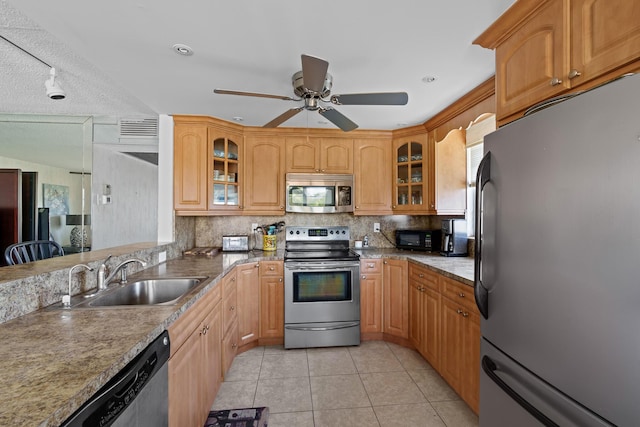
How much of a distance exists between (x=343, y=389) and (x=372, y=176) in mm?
2210

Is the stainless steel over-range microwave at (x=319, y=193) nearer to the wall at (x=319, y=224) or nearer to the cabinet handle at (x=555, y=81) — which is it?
the wall at (x=319, y=224)

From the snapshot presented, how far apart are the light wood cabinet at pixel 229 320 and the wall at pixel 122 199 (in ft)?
5.10

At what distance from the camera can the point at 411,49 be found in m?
1.70

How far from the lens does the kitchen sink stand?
69.1 inches

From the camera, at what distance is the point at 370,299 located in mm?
2943

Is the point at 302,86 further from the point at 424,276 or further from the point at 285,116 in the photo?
the point at 424,276

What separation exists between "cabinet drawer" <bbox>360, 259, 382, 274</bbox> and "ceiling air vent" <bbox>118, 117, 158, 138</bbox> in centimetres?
263

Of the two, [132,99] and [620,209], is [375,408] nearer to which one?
[620,209]

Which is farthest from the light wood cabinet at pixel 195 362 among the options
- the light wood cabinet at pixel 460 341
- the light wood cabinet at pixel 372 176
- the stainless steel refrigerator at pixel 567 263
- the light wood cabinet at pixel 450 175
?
the light wood cabinet at pixel 450 175

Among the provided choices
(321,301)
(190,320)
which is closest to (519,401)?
(190,320)

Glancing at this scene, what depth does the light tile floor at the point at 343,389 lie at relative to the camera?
184 centimetres

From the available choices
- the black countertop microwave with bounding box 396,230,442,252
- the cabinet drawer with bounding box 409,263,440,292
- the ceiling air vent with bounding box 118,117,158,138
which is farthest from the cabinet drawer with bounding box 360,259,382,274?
the ceiling air vent with bounding box 118,117,158,138

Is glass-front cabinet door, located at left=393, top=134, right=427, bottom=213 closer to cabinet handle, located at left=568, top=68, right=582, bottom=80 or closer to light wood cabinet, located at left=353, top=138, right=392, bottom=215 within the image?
light wood cabinet, located at left=353, top=138, right=392, bottom=215

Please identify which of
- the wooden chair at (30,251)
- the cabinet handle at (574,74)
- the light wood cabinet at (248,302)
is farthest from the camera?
the light wood cabinet at (248,302)
